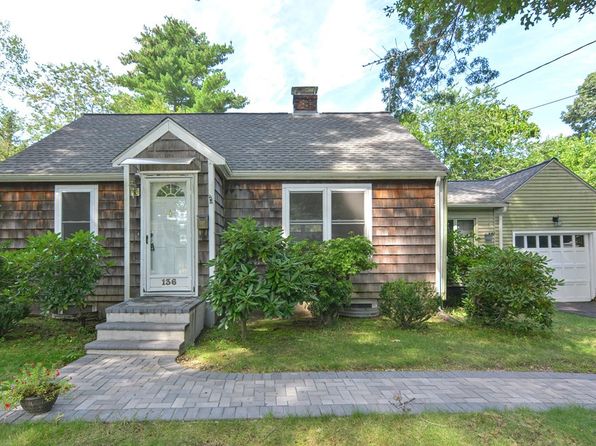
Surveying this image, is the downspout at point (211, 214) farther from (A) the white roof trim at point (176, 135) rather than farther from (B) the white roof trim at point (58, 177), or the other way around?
(B) the white roof trim at point (58, 177)

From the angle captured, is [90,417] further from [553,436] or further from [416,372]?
[553,436]

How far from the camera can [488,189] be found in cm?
1219

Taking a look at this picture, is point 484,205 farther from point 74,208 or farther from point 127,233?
point 74,208

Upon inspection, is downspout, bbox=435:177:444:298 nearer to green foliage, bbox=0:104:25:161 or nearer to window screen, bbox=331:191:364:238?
window screen, bbox=331:191:364:238

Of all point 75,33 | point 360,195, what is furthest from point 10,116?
point 360,195

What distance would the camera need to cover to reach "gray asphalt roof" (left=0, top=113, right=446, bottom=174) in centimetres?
729

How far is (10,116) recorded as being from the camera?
2223 centimetres

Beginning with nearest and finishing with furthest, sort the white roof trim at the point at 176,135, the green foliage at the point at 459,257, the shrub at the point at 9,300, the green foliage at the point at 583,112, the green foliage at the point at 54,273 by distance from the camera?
the green foliage at the point at 54,273 → the shrub at the point at 9,300 → the white roof trim at the point at 176,135 → the green foliage at the point at 459,257 → the green foliage at the point at 583,112

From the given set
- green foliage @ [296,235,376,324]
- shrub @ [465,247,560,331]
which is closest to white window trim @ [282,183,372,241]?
green foliage @ [296,235,376,324]

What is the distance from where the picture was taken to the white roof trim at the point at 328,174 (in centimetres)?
713

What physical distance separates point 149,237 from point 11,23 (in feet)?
80.3

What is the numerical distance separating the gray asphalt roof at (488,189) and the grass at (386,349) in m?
5.19

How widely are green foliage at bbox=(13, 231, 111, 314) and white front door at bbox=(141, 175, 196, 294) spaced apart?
3.25 feet

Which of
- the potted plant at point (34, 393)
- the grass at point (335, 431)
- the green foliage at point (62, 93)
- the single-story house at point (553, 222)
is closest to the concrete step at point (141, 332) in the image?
the potted plant at point (34, 393)
